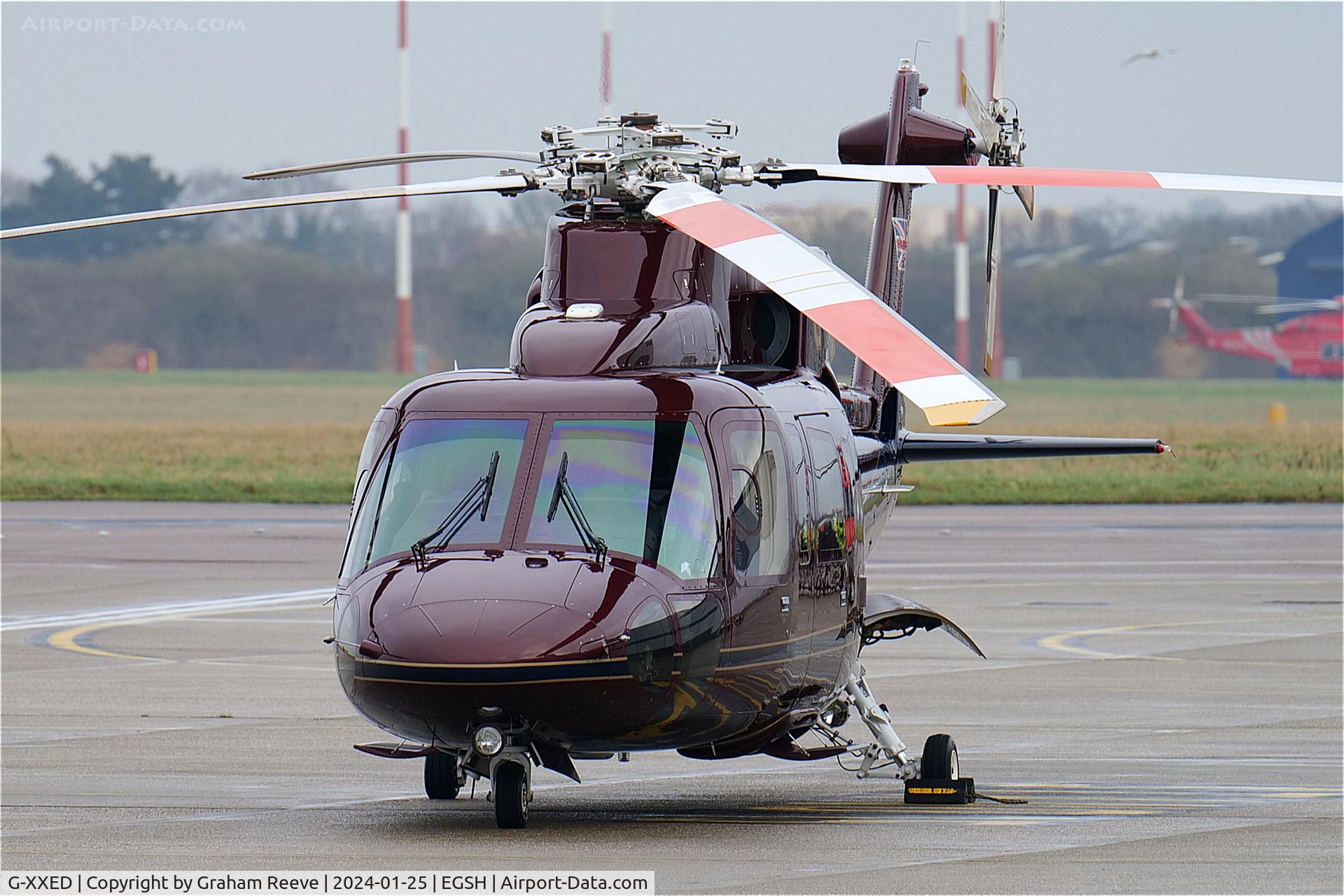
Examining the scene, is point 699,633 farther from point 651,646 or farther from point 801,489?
point 801,489

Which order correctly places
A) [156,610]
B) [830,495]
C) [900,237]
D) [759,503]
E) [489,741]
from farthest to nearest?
[156,610] → [900,237] → [830,495] → [759,503] → [489,741]

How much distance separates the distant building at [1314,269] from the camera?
113m

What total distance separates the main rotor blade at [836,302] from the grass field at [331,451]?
26694 millimetres

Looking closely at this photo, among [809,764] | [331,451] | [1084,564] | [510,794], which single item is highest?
[510,794]

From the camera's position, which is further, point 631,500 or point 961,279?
point 961,279

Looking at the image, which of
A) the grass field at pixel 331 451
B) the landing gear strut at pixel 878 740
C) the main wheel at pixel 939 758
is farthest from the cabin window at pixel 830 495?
the grass field at pixel 331 451

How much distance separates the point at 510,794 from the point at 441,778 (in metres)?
1.51

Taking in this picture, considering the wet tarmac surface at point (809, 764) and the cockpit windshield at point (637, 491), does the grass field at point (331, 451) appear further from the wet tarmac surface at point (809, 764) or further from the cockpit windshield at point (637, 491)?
the cockpit windshield at point (637, 491)

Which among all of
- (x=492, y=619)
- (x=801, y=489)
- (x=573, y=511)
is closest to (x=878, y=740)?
(x=801, y=489)

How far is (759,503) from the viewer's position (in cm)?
965

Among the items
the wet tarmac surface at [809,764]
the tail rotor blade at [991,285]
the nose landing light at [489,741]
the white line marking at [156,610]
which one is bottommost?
the white line marking at [156,610]

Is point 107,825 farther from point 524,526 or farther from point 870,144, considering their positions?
point 870,144

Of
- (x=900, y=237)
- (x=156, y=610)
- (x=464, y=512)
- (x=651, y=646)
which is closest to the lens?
(x=651, y=646)

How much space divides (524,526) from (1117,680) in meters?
7.98
